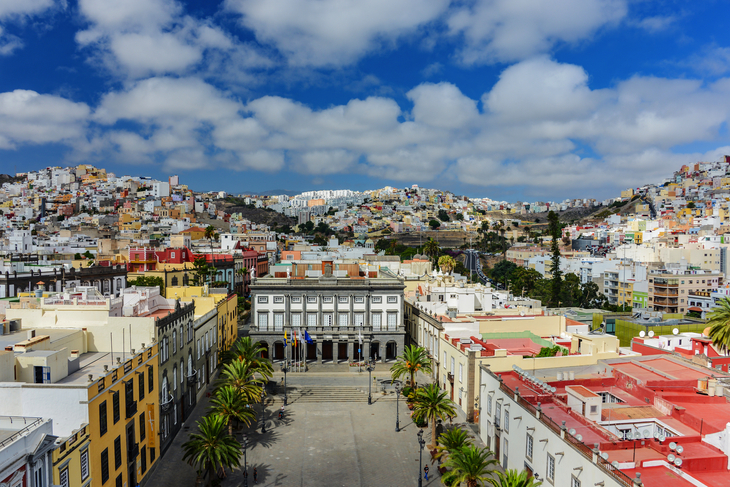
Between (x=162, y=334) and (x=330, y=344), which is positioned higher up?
(x=162, y=334)

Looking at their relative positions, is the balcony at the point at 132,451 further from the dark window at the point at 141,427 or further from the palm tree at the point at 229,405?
the palm tree at the point at 229,405

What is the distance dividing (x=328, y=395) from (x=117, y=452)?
21.3 m

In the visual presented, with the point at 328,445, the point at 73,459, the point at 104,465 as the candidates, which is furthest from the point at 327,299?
the point at 73,459

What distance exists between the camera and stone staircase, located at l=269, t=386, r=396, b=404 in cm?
4156

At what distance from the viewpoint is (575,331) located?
1690 inches

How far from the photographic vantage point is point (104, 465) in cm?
2167

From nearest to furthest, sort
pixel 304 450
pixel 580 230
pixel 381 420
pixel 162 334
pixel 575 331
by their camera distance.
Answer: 1. pixel 162 334
2. pixel 304 450
3. pixel 381 420
4. pixel 575 331
5. pixel 580 230

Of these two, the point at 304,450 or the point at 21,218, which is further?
the point at 21,218

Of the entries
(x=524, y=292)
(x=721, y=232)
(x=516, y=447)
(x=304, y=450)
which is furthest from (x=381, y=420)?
(x=721, y=232)

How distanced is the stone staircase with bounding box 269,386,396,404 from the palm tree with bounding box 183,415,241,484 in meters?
15.3

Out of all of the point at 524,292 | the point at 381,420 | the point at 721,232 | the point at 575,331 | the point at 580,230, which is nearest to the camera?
the point at 381,420

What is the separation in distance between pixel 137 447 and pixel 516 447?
64.4ft

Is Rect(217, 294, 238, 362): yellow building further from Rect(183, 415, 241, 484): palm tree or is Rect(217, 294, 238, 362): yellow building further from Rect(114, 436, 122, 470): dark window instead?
Rect(114, 436, 122, 470): dark window

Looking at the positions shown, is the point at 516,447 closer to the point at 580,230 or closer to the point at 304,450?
the point at 304,450
